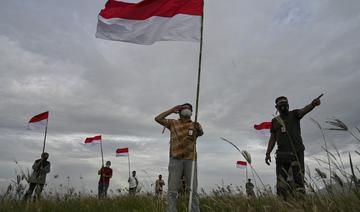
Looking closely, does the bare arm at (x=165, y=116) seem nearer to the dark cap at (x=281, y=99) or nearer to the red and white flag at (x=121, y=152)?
the dark cap at (x=281, y=99)

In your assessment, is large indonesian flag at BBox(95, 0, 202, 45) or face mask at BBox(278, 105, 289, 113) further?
face mask at BBox(278, 105, 289, 113)

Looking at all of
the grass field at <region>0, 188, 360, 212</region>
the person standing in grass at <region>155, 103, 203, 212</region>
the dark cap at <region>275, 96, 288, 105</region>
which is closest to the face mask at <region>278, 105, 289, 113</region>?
the dark cap at <region>275, 96, 288, 105</region>

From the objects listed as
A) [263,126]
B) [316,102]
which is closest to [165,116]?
[316,102]

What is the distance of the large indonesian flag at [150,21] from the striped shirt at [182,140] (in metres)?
1.51

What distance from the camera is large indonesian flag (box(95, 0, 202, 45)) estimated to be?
554cm

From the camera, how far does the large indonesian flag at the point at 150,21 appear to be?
18.2ft

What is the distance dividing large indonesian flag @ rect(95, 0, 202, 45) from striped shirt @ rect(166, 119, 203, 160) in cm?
151

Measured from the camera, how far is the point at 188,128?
5.85 metres

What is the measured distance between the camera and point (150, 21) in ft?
19.3

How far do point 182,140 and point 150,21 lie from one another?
2.15 metres

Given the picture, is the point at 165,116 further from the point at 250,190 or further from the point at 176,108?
the point at 250,190

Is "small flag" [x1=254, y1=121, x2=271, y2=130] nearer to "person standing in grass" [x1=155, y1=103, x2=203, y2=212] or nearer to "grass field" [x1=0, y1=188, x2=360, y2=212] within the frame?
"grass field" [x1=0, y1=188, x2=360, y2=212]

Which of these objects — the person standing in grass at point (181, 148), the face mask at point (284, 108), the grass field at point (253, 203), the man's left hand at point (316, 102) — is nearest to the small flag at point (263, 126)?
the grass field at point (253, 203)

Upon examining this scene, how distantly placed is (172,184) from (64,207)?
227 cm
